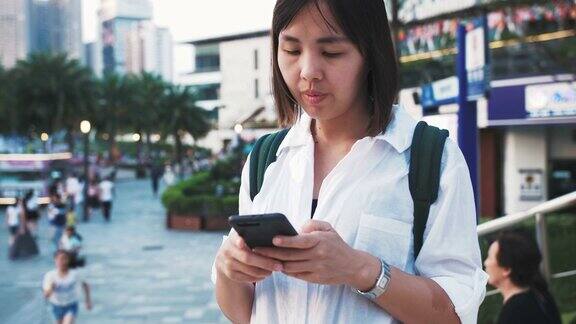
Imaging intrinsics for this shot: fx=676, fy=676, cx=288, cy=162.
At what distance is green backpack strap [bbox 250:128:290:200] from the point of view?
1.51 metres

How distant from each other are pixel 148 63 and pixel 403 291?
7539 inches

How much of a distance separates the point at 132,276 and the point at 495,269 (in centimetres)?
1166

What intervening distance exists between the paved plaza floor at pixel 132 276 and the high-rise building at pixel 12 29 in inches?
4542

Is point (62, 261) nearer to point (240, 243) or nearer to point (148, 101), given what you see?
point (240, 243)

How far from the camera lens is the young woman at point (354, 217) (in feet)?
4.04

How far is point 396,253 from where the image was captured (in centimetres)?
130

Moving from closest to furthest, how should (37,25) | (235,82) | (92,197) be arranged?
(92,197) < (235,82) < (37,25)

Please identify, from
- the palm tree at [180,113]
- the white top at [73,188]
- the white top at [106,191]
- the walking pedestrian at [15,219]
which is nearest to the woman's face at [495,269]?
the walking pedestrian at [15,219]

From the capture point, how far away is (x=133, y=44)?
7298 inches

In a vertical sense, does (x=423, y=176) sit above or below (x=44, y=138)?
below

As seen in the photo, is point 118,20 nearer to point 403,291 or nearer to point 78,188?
point 78,188

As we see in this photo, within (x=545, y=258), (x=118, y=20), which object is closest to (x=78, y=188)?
(x=545, y=258)

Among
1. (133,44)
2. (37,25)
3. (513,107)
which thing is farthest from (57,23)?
(513,107)

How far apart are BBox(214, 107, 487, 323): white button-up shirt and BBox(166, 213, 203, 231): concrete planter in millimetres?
19255
